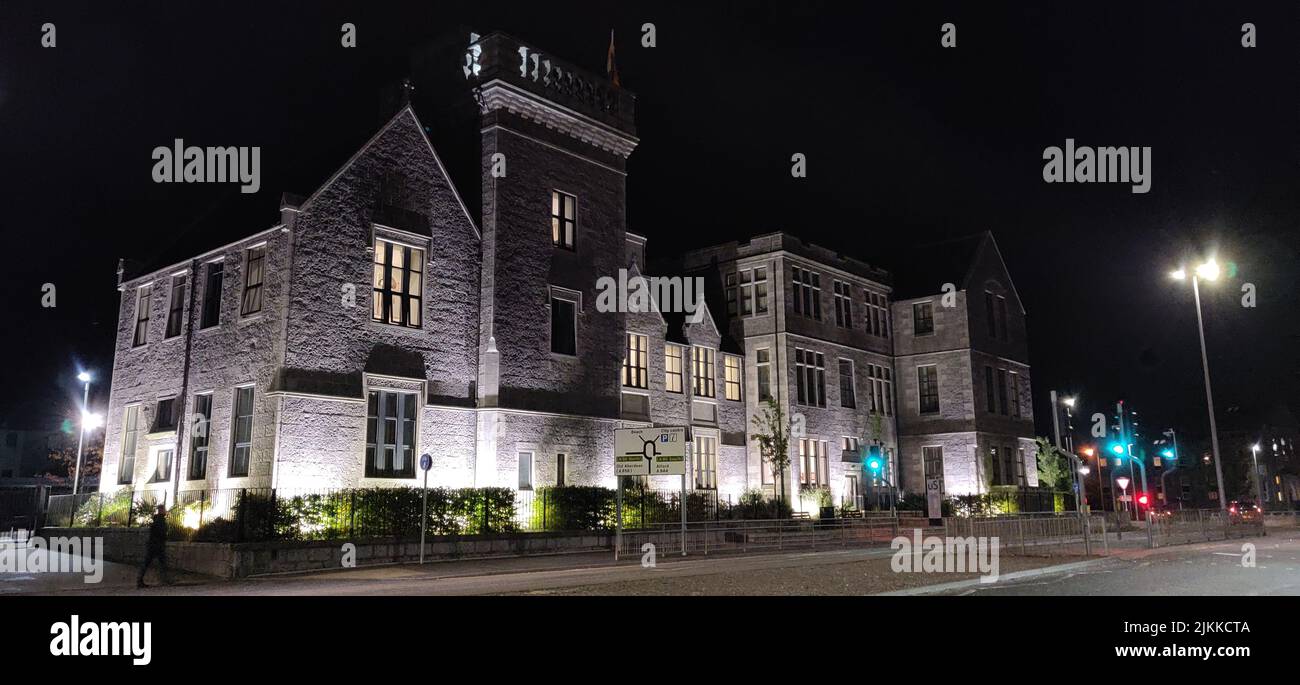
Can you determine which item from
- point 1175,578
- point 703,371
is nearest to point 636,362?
point 703,371

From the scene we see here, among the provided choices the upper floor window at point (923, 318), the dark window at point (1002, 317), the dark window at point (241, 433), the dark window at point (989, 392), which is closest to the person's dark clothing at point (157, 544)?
the dark window at point (241, 433)

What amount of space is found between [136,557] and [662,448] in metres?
13.9

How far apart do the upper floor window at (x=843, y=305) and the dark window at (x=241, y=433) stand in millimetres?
31517

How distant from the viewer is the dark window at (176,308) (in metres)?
28.1

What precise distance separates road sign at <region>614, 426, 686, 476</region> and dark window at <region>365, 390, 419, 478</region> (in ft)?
21.5

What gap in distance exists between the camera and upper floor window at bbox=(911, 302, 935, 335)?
169 feet

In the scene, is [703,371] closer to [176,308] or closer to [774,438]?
[774,438]

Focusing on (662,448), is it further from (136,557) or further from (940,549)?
(136,557)

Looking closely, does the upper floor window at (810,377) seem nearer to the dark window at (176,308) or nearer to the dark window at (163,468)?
the dark window at (176,308)

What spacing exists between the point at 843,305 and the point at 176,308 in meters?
32.8

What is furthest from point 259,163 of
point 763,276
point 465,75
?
point 763,276

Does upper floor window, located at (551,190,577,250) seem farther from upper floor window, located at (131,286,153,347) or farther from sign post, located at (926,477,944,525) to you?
sign post, located at (926,477,944,525)

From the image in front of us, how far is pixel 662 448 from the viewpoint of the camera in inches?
909

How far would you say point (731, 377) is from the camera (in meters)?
43.2
